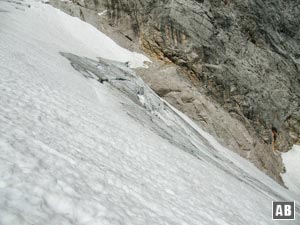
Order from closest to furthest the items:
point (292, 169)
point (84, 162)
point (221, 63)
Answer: point (84, 162), point (221, 63), point (292, 169)

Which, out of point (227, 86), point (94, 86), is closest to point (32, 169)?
point (94, 86)

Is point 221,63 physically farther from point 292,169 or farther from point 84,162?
point 84,162

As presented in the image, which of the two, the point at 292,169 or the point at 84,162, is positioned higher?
the point at 84,162

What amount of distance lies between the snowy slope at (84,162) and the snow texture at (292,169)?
20.4 metres

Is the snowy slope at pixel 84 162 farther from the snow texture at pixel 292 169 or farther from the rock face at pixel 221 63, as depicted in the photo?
the snow texture at pixel 292 169

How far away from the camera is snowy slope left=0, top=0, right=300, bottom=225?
459 centimetres

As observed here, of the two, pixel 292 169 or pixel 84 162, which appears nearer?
pixel 84 162

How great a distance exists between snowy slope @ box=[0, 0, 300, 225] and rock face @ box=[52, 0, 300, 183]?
38.1ft

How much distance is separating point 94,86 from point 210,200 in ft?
29.8

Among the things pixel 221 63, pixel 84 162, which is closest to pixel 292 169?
pixel 221 63

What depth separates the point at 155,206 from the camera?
6.14 m

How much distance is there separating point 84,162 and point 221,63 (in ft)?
99.2

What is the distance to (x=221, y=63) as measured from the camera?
3438 centimetres

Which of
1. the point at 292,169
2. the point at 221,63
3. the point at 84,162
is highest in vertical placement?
the point at 221,63
